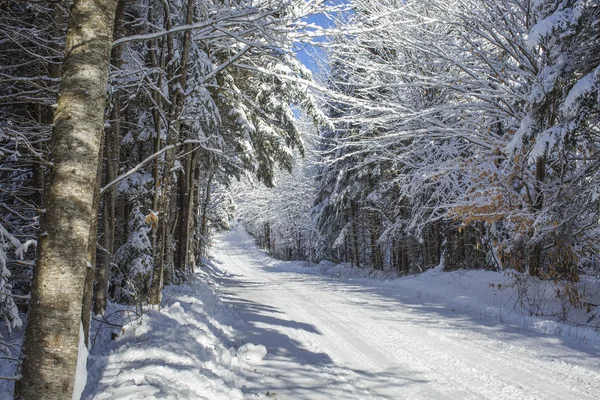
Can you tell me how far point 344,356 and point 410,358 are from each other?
84 centimetres

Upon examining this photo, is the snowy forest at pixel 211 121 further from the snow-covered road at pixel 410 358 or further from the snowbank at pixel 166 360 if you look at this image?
the snow-covered road at pixel 410 358

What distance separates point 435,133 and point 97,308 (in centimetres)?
715

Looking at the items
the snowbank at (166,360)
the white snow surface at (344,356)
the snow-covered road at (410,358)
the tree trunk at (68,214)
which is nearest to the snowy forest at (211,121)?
the tree trunk at (68,214)

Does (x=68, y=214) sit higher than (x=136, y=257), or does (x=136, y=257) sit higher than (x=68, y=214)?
(x=68, y=214)

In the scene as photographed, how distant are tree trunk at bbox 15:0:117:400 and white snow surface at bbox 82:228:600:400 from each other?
1287 millimetres

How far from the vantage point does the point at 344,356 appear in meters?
5.37

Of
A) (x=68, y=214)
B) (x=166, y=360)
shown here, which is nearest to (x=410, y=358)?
(x=166, y=360)

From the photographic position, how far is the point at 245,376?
4.56m

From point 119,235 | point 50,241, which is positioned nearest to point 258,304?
point 119,235

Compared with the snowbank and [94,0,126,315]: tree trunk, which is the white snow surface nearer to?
the snowbank

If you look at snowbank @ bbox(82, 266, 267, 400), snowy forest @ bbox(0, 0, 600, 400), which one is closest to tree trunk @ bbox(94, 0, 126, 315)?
snowy forest @ bbox(0, 0, 600, 400)

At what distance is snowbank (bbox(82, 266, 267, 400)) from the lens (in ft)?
11.1

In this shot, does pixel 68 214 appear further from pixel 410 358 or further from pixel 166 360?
pixel 410 358

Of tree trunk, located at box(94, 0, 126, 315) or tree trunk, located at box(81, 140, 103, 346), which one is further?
tree trunk, located at box(94, 0, 126, 315)
